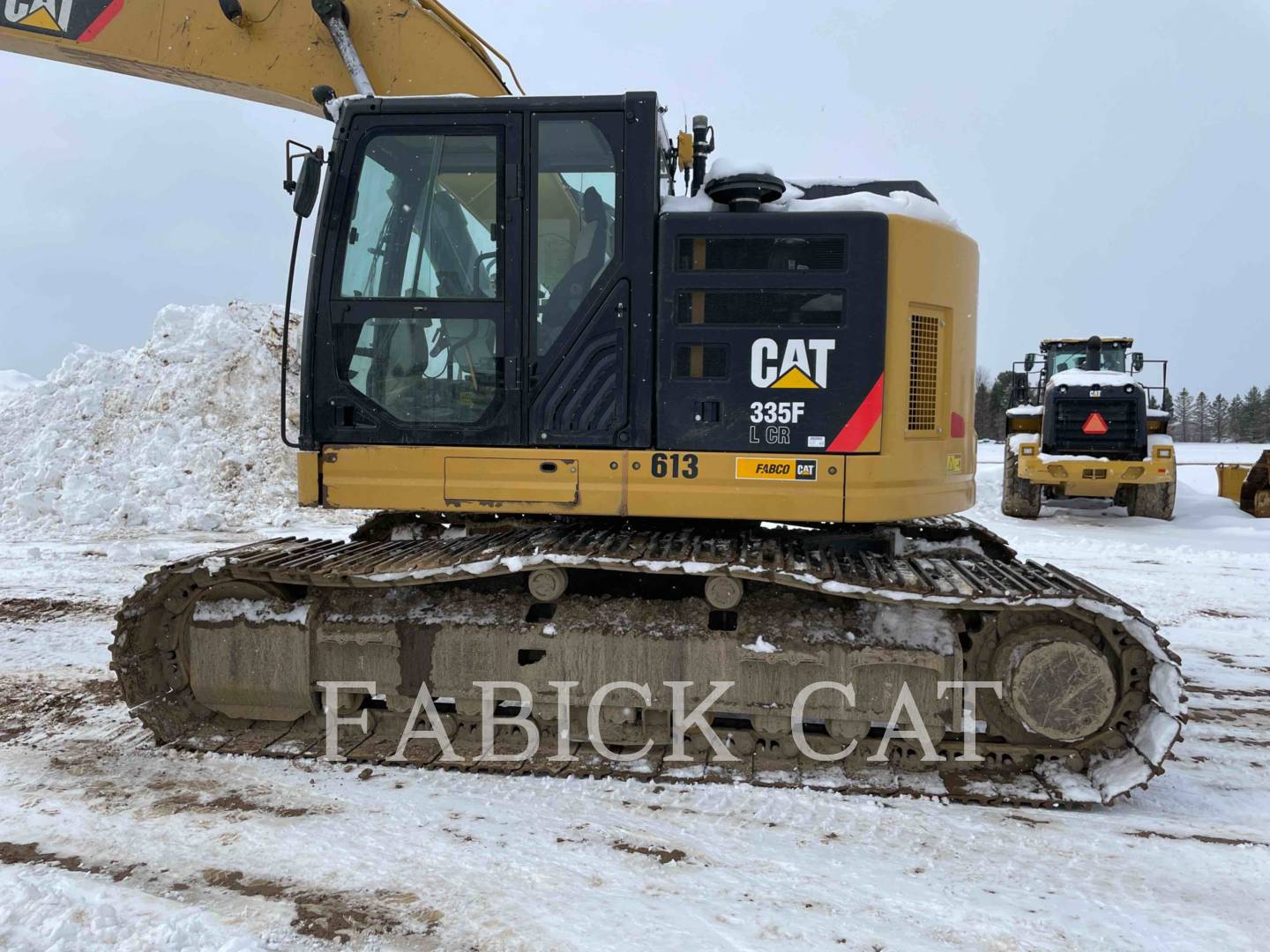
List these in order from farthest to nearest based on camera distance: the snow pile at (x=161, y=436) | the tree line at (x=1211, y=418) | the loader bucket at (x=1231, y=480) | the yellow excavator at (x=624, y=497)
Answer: the tree line at (x=1211, y=418)
the loader bucket at (x=1231, y=480)
the snow pile at (x=161, y=436)
the yellow excavator at (x=624, y=497)

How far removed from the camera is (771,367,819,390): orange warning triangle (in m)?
3.99

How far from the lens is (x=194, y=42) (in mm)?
5098

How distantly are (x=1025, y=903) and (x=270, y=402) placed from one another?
51.0ft

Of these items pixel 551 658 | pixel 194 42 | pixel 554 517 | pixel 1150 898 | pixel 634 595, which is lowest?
pixel 1150 898

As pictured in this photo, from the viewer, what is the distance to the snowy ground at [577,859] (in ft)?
9.09

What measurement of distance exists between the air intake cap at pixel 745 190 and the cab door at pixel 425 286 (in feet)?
3.13

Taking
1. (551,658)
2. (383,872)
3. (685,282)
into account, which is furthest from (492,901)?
(685,282)

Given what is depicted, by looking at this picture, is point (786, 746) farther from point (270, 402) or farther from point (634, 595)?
point (270, 402)

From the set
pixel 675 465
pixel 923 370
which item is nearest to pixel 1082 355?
pixel 923 370

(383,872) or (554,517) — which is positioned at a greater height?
(554,517)

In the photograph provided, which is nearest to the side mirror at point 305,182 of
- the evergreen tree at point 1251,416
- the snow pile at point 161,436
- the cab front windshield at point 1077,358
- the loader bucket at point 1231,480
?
the snow pile at point 161,436

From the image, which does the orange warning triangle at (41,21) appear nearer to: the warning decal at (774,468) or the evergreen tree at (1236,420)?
the warning decal at (774,468)

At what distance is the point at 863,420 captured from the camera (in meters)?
3.96

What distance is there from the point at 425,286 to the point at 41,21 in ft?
10.9
